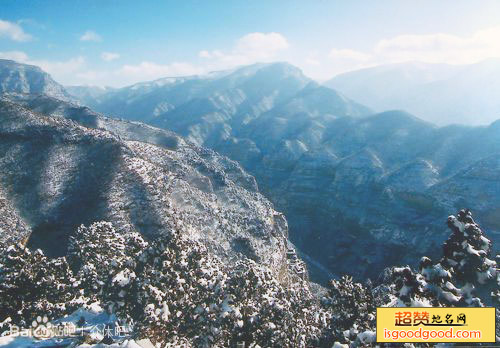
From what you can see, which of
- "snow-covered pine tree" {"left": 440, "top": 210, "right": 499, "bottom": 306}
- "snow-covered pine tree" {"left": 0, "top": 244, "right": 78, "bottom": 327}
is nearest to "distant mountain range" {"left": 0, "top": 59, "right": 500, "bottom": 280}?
"snow-covered pine tree" {"left": 0, "top": 244, "right": 78, "bottom": 327}

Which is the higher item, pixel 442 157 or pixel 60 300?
pixel 60 300

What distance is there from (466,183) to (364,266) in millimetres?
41552

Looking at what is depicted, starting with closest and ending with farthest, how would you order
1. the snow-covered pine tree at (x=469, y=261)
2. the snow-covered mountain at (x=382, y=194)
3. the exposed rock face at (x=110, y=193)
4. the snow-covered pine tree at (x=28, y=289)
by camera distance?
the snow-covered pine tree at (x=469, y=261), the snow-covered pine tree at (x=28, y=289), the exposed rock face at (x=110, y=193), the snow-covered mountain at (x=382, y=194)

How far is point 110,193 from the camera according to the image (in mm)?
61281

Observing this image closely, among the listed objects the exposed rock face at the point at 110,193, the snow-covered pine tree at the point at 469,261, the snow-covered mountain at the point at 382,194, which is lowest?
the snow-covered mountain at the point at 382,194

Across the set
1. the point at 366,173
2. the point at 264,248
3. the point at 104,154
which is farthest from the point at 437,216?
the point at 104,154

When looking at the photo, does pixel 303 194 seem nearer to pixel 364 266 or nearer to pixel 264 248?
pixel 364 266

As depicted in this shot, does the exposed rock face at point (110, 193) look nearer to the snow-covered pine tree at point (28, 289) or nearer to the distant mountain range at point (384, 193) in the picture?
the snow-covered pine tree at point (28, 289)

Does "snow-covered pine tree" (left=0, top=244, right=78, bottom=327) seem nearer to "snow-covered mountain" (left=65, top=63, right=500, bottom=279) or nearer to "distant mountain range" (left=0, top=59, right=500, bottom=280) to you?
"distant mountain range" (left=0, top=59, right=500, bottom=280)

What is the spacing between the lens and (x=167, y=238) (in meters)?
25.4

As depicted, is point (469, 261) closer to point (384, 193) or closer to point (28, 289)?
point (28, 289)

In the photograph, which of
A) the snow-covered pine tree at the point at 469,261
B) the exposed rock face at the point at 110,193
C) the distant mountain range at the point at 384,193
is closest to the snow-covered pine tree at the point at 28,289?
the exposed rock face at the point at 110,193

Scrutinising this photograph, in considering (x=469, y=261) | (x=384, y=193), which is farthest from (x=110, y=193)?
(x=384, y=193)

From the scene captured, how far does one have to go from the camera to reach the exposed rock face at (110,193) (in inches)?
2250
